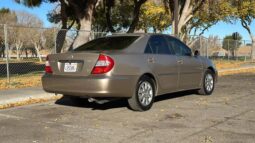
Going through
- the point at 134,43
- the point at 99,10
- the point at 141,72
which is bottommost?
the point at 141,72

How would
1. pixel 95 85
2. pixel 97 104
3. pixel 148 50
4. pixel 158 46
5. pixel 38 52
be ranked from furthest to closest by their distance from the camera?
Result: pixel 38 52
pixel 97 104
pixel 158 46
pixel 148 50
pixel 95 85

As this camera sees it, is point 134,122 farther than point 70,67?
No

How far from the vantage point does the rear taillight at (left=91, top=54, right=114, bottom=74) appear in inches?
316

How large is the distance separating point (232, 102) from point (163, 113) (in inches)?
87.8

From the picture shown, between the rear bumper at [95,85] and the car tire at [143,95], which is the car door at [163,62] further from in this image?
the rear bumper at [95,85]

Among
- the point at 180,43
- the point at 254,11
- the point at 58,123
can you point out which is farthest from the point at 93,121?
the point at 254,11

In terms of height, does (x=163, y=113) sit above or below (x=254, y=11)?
below

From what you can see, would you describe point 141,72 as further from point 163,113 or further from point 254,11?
point 254,11

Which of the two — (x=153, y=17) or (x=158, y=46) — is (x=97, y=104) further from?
(x=153, y=17)

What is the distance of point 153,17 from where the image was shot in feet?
157

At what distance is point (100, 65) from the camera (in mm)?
8062

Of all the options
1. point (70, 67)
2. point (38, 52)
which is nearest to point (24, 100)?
point (70, 67)

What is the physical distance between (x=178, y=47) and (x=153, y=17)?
37987 millimetres

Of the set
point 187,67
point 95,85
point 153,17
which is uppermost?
point 153,17
